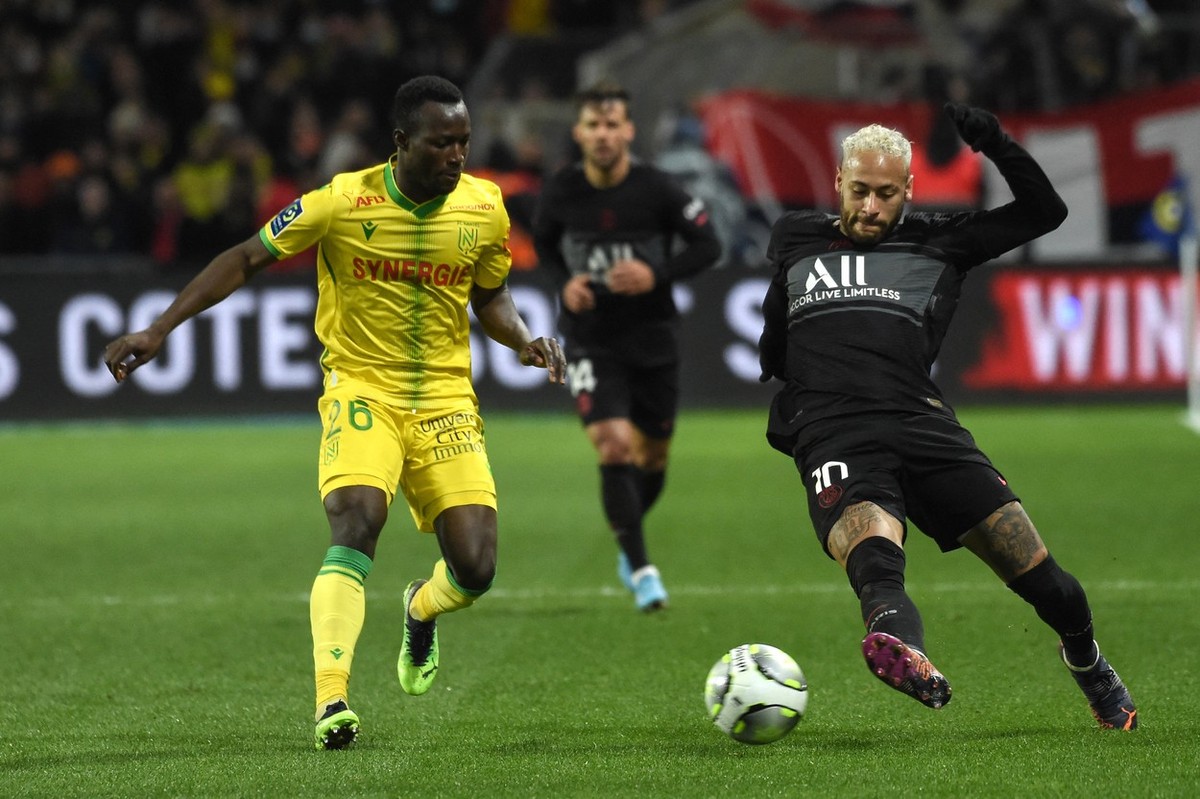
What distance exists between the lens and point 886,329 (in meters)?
5.63

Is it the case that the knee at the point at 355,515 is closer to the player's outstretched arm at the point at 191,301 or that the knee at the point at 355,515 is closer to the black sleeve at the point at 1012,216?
the player's outstretched arm at the point at 191,301

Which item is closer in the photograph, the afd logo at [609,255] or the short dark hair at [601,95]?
the short dark hair at [601,95]

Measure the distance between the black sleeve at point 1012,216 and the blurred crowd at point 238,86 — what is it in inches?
494

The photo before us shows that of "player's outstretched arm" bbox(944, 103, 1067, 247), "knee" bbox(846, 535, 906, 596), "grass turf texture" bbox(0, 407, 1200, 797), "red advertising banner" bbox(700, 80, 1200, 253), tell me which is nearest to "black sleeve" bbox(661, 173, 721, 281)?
"grass turf texture" bbox(0, 407, 1200, 797)

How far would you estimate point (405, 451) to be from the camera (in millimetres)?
5988

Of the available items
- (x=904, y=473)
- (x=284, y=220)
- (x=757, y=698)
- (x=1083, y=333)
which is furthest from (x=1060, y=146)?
(x=757, y=698)

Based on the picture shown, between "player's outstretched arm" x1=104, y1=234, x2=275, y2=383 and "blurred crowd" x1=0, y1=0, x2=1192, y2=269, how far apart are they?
12047 millimetres

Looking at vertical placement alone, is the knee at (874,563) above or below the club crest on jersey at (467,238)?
below

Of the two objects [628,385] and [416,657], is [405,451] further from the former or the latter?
[628,385]

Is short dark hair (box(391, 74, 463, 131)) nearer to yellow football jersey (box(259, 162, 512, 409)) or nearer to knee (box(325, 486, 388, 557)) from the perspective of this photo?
yellow football jersey (box(259, 162, 512, 409))

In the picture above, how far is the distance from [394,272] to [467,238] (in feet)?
0.89

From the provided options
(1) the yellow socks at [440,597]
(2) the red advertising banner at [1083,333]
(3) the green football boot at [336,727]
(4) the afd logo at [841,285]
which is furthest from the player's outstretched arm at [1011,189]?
(2) the red advertising banner at [1083,333]

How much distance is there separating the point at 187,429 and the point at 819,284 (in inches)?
489

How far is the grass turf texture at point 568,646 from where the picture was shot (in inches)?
204
